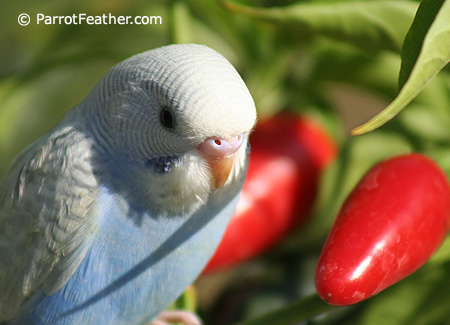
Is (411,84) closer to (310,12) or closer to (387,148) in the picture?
(310,12)

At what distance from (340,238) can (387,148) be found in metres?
0.45

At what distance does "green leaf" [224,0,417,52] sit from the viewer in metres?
0.69

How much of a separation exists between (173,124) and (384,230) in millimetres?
252

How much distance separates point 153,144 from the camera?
1.77 ft

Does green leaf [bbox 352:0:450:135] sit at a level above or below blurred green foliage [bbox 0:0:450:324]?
above

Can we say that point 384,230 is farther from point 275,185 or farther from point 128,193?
point 275,185

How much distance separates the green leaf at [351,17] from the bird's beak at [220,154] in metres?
0.24

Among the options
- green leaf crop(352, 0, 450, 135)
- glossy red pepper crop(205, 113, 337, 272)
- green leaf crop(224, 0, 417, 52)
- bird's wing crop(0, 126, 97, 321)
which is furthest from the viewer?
glossy red pepper crop(205, 113, 337, 272)

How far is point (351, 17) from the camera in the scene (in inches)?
27.5

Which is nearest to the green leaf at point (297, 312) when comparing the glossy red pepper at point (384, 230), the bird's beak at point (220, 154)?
the glossy red pepper at point (384, 230)

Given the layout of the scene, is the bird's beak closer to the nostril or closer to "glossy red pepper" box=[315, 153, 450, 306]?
the nostril

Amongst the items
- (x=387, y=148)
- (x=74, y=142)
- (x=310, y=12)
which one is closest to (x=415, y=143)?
(x=387, y=148)

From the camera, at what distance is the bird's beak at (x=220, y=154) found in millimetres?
502

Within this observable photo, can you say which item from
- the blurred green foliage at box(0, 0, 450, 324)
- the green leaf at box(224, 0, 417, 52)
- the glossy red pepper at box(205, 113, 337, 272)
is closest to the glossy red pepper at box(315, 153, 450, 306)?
the blurred green foliage at box(0, 0, 450, 324)
